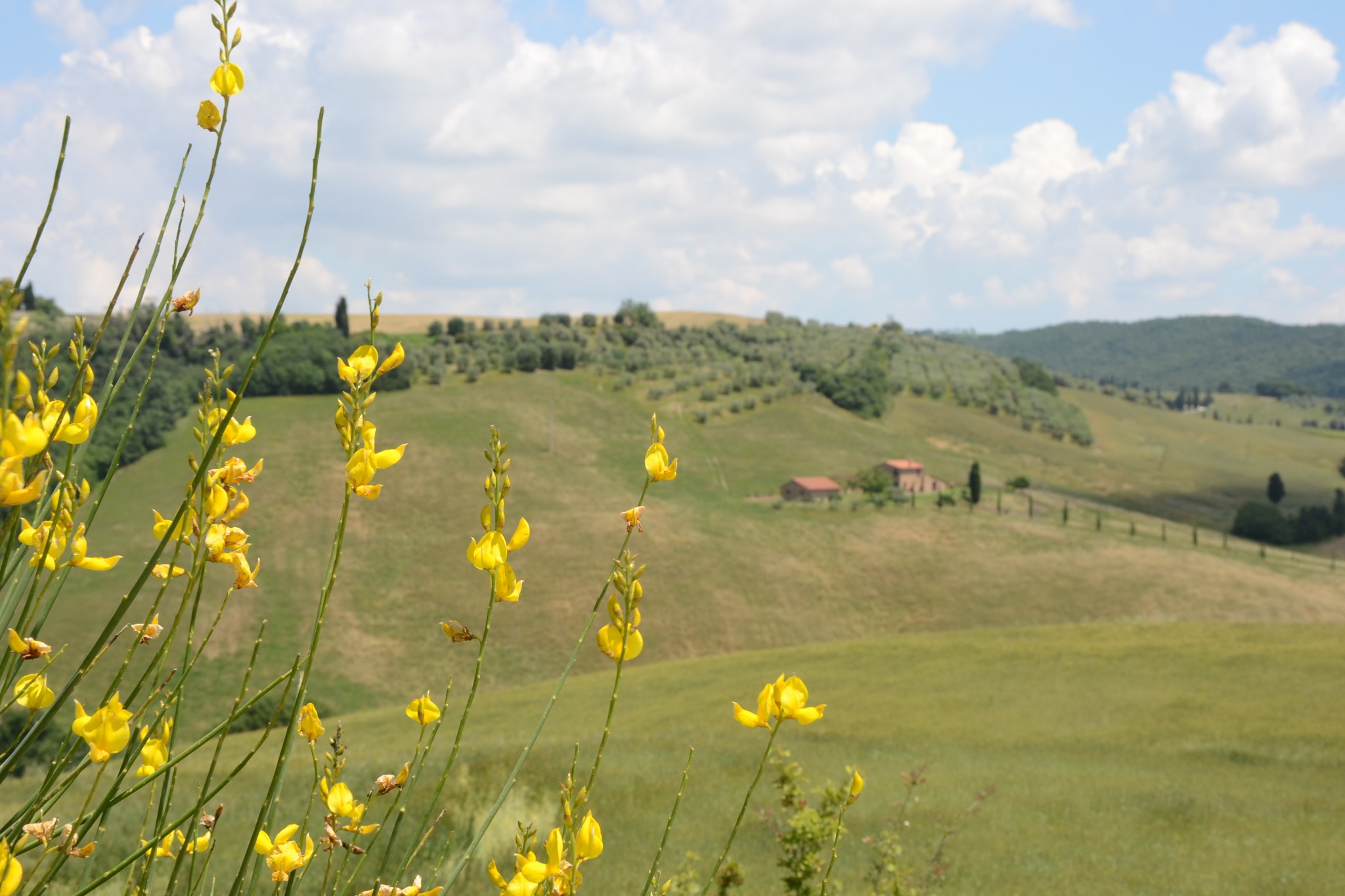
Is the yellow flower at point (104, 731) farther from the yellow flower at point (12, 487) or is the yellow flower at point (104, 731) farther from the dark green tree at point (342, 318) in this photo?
the dark green tree at point (342, 318)

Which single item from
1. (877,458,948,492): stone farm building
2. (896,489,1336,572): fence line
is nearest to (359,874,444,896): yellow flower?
(896,489,1336,572): fence line

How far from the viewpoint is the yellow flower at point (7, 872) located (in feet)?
4.37

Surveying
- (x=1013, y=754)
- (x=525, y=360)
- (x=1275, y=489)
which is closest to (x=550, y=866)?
(x=1013, y=754)

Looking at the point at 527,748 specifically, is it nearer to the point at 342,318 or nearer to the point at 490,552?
the point at 490,552

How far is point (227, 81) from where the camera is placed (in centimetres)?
176

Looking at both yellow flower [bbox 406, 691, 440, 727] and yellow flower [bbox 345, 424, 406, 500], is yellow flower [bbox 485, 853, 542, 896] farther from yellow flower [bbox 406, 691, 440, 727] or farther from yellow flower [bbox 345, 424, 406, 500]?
yellow flower [bbox 345, 424, 406, 500]

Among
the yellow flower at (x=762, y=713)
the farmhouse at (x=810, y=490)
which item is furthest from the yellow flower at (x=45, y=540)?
the farmhouse at (x=810, y=490)

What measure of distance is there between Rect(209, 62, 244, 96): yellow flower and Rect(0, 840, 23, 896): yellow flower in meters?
1.30

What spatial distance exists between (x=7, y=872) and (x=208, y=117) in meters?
1.33

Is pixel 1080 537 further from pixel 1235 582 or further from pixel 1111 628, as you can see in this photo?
pixel 1111 628

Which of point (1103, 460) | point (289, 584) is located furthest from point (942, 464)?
point (289, 584)

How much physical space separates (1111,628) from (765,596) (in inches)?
→ 688

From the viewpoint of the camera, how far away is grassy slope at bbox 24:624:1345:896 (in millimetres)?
10156

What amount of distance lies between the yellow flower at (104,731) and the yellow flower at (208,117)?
1.07 m
